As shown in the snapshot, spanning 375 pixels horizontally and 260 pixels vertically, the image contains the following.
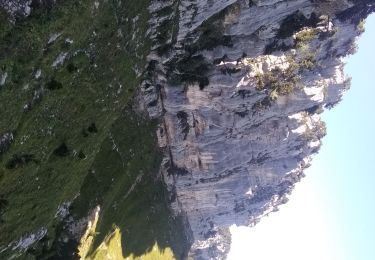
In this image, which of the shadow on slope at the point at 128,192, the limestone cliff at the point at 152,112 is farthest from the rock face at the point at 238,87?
the shadow on slope at the point at 128,192

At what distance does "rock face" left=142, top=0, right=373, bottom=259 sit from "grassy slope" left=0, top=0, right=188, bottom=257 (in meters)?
7.68

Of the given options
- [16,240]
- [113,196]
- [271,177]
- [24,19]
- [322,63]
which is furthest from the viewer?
[271,177]

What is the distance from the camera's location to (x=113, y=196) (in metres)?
63.2

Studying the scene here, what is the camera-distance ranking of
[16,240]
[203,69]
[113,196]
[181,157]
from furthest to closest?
[181,157]
[203,69]
[113,196]
[16,240]

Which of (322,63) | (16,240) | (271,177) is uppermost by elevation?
(16,240)

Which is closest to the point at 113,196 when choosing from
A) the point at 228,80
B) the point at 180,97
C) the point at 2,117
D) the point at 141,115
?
the point at 141,115

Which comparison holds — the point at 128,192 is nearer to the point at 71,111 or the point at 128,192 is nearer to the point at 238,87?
the point at 238,87

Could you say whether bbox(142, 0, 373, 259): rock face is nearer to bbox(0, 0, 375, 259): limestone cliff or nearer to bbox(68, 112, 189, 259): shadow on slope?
bbox(0, 0, 375, 259): limestone cliff

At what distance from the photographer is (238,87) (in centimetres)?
7431

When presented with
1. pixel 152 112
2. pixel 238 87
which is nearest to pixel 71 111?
pixel 152 112

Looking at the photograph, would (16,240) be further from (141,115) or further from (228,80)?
(228,80)

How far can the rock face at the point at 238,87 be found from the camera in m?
63.8

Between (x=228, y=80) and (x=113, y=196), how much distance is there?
84.4 ft

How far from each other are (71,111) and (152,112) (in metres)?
28.0
